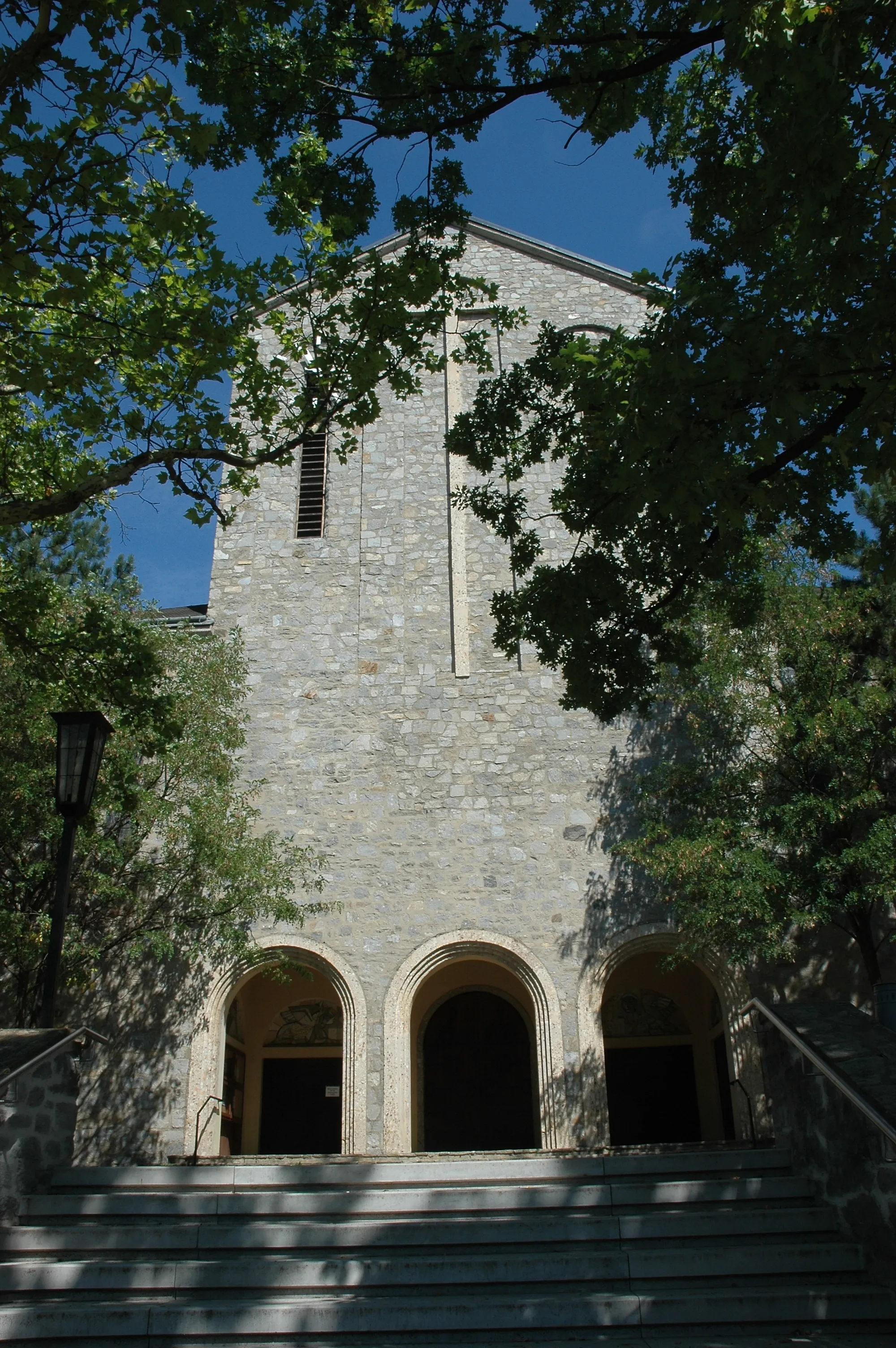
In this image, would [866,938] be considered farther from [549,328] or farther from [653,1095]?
[549,328]

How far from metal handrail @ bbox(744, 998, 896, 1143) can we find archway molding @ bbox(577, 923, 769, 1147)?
4920 millimetres

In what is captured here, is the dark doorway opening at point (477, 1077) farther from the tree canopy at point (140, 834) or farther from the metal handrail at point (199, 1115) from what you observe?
the tree canopy at point (140, 834)

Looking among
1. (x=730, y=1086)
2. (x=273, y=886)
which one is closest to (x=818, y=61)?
(x=273, y=886)

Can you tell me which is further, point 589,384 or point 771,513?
point 771,513

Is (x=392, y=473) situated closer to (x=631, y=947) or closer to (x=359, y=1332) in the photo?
(x=631, y=947)

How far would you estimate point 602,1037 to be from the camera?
11.9 m

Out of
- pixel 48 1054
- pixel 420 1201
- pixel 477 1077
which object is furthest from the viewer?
pixel 477 1077

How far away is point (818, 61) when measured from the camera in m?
4.08

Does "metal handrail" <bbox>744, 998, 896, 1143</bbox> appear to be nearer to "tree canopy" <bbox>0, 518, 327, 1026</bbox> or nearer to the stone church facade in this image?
"tree canopy" <bbox>0, 518, 327, 1026</bbox>

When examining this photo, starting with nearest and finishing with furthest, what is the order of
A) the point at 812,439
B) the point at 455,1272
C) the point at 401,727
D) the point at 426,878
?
the point at 455,1272 → the point at 812,439 → the point at 426,878 → the point at 401,727

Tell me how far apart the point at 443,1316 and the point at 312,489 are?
39.8 feet

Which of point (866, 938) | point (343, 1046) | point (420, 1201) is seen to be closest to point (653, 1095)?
point (343, 1046)

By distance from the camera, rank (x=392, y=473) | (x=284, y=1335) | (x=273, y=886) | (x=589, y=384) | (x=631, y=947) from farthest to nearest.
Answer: (x=392, y=473) → (x=631, y=947) → (x=273, y=886) → (x=589, y=384) → (x=284, y=1335)

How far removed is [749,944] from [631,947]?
191 cm
